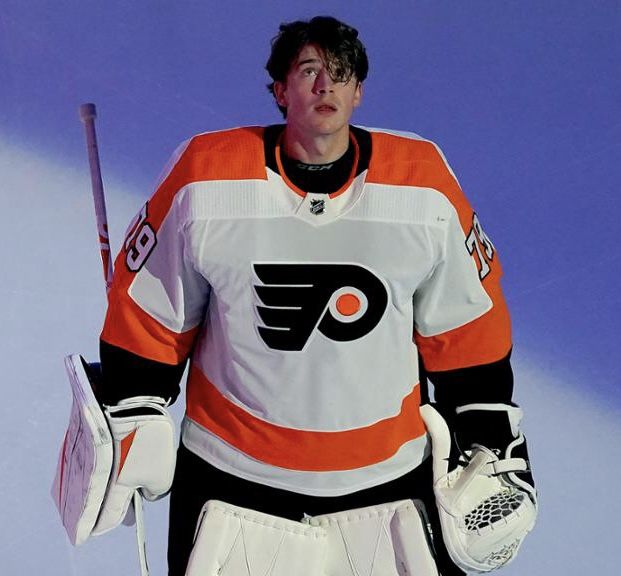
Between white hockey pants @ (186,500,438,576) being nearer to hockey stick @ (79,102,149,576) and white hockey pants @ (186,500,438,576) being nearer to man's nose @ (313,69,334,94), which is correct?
hockey stick @ (79,102,149,576)

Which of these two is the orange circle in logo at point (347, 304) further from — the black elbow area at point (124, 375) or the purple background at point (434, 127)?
the purple background at point (434, 127)

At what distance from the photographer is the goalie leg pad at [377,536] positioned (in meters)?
1.97

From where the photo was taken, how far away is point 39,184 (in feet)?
10.9

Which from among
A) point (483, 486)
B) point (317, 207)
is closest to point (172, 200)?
point (317, 207)

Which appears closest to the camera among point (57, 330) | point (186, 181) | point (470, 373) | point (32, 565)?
point (186, 181)

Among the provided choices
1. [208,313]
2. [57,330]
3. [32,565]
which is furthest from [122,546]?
[208,313]

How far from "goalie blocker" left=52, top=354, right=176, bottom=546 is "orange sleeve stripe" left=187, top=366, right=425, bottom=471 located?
8cm

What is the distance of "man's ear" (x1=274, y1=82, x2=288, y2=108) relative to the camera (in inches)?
73.8

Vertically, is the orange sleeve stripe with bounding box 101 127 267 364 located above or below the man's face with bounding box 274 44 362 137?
below

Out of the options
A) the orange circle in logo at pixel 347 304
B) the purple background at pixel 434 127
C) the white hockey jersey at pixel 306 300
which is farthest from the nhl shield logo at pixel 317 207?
the purple background at pixel 434 127

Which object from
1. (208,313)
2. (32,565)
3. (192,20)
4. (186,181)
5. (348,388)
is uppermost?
(192,20)

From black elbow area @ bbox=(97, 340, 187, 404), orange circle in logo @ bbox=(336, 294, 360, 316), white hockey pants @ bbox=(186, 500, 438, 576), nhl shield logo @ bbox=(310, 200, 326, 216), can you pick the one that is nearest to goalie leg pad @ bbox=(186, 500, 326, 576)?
white hockey pants @ bbox=(186, 500, 438, 576)

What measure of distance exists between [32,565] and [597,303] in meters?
1.56

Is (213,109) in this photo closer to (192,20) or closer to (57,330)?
(192,20)
